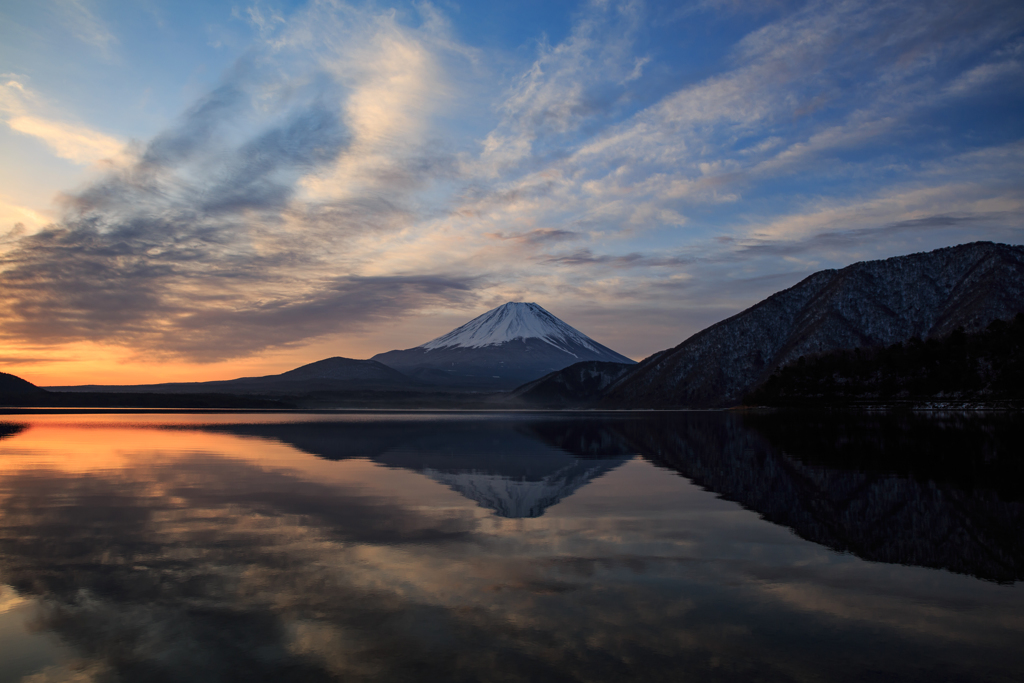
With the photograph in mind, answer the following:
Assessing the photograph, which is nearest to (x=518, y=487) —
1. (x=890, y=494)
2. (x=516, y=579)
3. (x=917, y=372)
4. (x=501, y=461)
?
(x=501, y=461)

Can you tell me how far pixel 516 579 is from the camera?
12648mm

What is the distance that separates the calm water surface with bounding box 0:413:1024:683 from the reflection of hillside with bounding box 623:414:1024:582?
15 cm

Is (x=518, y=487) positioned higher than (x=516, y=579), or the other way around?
(x=516, y=579)

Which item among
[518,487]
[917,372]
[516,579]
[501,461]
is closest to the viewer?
[516,579]

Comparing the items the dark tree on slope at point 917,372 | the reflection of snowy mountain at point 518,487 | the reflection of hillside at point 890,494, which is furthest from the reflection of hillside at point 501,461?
the dark tree on slope at point 917,372

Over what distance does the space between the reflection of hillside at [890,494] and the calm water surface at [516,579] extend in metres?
0.15

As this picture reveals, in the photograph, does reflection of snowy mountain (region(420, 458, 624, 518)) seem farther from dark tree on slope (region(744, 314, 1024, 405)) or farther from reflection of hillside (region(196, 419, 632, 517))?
dark tree on slope (region(744, 314, 1024, 405))

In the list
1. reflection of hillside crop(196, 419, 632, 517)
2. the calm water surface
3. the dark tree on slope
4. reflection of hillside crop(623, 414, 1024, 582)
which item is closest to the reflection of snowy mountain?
reflection of hillside crop(196, 419, 632, 517)

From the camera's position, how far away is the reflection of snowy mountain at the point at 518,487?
21562 millimetres

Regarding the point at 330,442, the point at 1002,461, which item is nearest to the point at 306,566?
the point at 1002,461

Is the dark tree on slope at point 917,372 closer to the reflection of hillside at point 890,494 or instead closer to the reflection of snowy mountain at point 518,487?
the reflection of hillside at point 890,494

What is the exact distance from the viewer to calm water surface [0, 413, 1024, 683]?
875 centimetres

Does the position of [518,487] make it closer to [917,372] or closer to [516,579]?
[516,579]

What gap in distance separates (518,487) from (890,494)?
13.7 m
